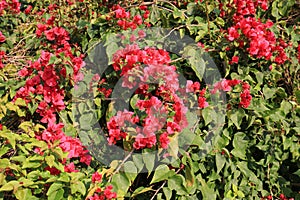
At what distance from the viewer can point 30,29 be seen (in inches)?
126

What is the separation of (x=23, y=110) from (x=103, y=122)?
1.40 feet

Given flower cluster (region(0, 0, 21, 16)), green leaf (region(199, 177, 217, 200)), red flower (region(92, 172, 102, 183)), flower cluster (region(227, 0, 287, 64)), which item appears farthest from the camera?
flower cluster (region(0, 0, 21, 16))

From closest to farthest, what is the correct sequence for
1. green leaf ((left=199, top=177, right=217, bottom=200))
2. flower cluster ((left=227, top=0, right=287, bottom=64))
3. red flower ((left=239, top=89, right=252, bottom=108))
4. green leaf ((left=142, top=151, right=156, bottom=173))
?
green leaf ((left=142, top=151, right=156, bottom=173)) < green leaf ((left=199, top=177, right=217, bottom=200)) < red flower ((left=239, top=89, right=252, bottom=108)) < flower cluster ((left=227, top=0, right=287, bottom=64))

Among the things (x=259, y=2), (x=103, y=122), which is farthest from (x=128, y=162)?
(x=259, y=2)

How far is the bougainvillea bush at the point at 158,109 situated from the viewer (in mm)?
1771

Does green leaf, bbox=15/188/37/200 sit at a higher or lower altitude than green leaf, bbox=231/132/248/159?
higher

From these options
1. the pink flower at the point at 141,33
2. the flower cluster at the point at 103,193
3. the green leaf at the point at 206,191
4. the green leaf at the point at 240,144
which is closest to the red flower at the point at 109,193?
the flower cluster at the point at 103,193

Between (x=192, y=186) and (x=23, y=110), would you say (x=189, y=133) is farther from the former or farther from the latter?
(x=23, y=110)

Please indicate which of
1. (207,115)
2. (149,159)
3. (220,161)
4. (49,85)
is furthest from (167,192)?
(49,85)

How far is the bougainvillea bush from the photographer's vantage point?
69.7 inches

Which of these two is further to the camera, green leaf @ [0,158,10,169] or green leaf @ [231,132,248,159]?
green leaf @ [231,132,248,159]

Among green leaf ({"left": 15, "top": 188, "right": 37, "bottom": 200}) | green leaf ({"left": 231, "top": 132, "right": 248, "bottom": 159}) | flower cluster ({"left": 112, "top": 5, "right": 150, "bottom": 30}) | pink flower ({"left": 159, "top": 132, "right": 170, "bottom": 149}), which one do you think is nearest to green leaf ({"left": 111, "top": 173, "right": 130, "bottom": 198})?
pink flower ({"left": 159, "top": 132, "right": 170, "bottom": 149})

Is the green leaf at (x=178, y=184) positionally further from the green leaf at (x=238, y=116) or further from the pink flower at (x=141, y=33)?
the pink flower at (x=141, y=33)

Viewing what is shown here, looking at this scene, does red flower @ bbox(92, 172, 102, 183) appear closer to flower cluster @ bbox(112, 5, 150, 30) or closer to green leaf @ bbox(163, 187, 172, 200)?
green leaf @ bbox(163, 187, 172, 200)
